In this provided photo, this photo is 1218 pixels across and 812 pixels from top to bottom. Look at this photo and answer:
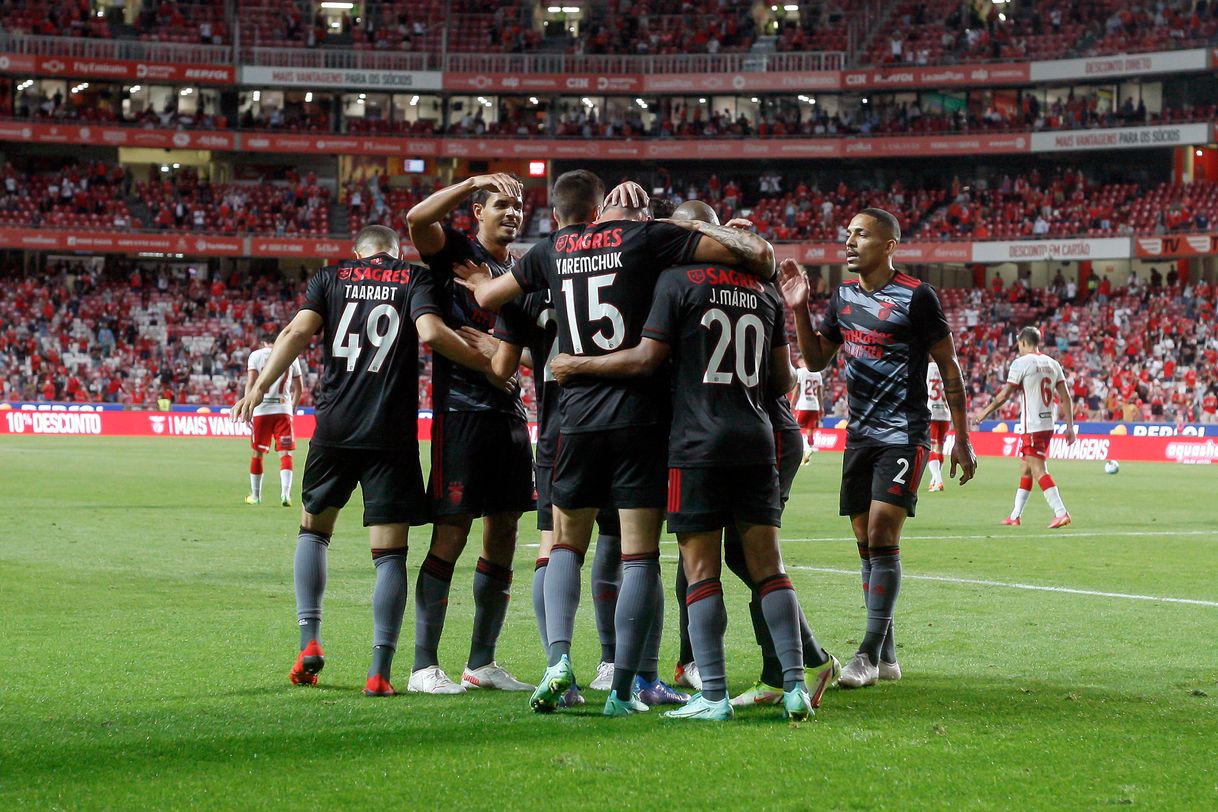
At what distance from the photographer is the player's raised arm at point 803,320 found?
286 inches

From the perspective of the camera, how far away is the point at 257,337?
54.1 meters

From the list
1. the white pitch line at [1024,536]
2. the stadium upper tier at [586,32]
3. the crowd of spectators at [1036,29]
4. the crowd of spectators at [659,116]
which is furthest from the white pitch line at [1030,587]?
the stadium upper tier at [586,32]

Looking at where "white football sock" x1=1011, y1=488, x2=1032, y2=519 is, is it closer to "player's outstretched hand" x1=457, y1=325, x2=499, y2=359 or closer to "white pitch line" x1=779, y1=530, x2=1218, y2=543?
"white pitch line" x1=779, y1=530, x2=1218, y2=543

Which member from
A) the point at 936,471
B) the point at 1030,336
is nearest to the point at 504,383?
the point at 1030,336

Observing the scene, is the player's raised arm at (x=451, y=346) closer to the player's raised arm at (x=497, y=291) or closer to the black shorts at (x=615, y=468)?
the player's raised arm at (x=497, y=291)

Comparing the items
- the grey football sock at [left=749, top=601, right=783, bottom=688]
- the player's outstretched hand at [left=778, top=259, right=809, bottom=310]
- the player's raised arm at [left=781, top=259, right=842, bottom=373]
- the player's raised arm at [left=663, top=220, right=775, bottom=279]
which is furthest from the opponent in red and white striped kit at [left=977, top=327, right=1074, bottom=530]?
the player's raised arm at [left=663, top=220, right=775, bottom=279]

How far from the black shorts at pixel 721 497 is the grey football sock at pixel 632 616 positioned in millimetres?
225

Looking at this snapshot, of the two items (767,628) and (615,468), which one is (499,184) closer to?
(615,468)

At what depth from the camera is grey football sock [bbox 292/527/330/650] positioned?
751cm

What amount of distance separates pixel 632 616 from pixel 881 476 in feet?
6.68

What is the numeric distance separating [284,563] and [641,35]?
173 ft

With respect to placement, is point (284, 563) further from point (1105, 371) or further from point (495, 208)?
point (1105, 371)

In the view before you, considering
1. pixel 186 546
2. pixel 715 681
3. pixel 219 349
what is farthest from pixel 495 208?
pixel 219 349

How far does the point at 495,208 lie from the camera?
24.1 ft
